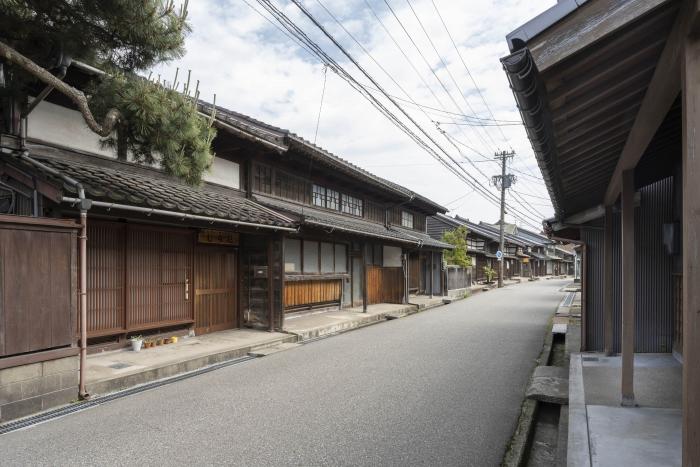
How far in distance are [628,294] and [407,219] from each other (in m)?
19.6

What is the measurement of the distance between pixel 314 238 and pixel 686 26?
12818mm

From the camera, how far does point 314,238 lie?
1477 centimetres

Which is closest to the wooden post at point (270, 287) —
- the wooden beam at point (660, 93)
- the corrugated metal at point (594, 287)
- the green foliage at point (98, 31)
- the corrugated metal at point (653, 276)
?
the green foliage at point (98, 31)

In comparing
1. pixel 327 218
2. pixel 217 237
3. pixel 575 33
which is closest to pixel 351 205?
pixel 327 218

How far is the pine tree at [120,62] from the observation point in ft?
17.0

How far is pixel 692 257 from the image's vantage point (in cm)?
231

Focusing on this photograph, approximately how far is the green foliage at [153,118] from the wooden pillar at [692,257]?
5.31 m

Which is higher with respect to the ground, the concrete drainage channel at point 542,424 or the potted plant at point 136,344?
the potted plant at point 136,344

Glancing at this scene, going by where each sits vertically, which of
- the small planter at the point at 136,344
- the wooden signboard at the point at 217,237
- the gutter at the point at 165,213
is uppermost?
the gutter at the point at 165,213

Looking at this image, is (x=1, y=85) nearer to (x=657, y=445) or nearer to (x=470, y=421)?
(x=470, y=421)

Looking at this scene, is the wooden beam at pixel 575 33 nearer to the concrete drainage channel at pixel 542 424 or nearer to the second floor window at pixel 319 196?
the concrete drainage channel at pixel 542 424

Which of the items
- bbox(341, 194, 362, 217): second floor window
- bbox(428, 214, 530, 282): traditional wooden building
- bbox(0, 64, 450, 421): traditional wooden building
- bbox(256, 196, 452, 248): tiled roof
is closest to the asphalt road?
bbox(0, 64, 450, 421): traditional wooden building

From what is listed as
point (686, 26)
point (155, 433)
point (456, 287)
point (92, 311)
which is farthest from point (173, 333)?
point (456, 287)

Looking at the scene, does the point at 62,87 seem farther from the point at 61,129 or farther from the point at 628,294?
the point at 628,294
